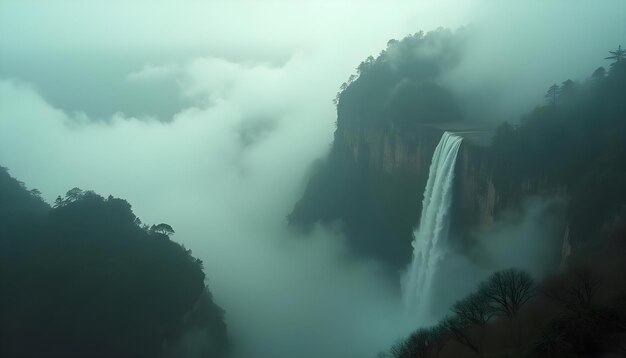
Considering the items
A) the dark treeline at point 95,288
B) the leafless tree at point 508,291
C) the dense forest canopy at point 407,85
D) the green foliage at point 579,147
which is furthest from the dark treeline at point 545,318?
the dense forest canopy at point 407,85

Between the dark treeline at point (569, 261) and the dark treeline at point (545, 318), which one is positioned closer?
the dark treeline at point (545, 318)

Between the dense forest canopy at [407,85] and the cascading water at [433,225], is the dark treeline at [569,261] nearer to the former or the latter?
the cascading water at [433,225]

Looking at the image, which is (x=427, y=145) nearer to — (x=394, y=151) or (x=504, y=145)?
(x=394, y=151)

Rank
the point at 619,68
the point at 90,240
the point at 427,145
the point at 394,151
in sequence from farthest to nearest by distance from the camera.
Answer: the point at 394,151 < the point at 427,145 < the point at 90,240 < the point at 619,68

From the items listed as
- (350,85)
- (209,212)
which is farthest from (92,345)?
(209,212)

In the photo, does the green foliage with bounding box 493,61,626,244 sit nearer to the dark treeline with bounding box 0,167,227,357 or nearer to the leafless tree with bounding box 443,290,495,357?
the leafless tree with bounding box 443,290,495,357

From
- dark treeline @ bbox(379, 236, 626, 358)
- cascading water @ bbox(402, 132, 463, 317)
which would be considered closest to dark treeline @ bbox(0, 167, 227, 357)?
cascading water @ bbox(402, 132, 463, 317)
